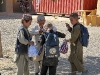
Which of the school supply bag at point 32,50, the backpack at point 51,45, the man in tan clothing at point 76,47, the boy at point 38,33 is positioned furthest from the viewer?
the man in tan clothing at point 76,47

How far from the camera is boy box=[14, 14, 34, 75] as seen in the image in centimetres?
558

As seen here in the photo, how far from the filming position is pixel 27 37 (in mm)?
5668

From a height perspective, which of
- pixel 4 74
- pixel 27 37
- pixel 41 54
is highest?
pixel 27 37

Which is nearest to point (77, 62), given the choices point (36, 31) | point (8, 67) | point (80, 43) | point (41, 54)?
point (80, 43)

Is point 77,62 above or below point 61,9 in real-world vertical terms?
below

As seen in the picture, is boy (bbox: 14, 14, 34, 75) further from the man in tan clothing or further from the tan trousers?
the man in tan clothing

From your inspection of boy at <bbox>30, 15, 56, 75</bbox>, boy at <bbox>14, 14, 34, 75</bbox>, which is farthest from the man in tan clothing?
boy at <bbox>14, 14, 34, 75</bbox>

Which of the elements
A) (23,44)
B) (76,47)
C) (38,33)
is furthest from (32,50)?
(76,47)

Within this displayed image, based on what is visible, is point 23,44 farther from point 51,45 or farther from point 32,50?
point 51,45

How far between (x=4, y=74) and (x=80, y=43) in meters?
1.86

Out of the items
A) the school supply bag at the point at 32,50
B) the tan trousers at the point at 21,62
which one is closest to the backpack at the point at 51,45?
the school supply bag at the point at 32,50

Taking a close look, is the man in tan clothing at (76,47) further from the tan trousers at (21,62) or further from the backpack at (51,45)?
the tan trousers at (21,62)

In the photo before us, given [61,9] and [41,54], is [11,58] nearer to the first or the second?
[41,54]

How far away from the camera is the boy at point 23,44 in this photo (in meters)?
5.58
